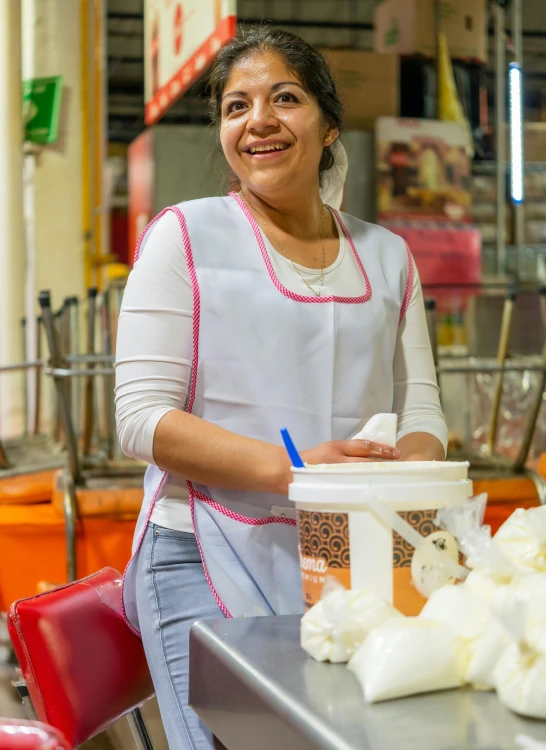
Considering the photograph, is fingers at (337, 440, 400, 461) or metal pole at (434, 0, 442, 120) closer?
fingers at (337, 440, 400, 461)

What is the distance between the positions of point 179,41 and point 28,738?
3.23 metres

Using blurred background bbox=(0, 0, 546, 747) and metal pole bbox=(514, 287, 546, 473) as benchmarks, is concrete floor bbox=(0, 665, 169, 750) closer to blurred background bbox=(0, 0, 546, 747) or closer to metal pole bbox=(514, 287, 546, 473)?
blurred background bbox=(0, 0, 546, 747)

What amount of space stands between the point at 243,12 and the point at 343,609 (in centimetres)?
1103

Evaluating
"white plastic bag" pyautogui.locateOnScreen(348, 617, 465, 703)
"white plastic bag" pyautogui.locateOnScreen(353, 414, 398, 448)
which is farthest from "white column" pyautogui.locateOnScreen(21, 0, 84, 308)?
"white plastic bag" pyautogui.locateOnScreen(348, 617, 465, 703)

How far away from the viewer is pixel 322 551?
101 centimetres

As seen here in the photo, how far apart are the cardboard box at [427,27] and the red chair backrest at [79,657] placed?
14.9ft

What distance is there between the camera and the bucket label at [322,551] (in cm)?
99

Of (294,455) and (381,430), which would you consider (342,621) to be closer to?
(294,455)

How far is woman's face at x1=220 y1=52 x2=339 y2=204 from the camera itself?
1498 millimetres

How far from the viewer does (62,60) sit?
6.14 metres

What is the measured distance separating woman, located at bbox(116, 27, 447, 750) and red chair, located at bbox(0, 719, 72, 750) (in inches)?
22.4

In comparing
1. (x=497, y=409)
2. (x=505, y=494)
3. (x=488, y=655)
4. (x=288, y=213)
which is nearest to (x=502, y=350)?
(x=497, y=409)

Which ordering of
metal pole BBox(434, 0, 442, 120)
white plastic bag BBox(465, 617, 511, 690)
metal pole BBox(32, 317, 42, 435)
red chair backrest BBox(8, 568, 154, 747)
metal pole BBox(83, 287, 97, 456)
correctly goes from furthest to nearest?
metal pole BBox(434, 0, 442, 120) < metal pole BBox(32, 317, 42, 435) < metal pole BBox(83, 287, 97, 456) < red chair backrest BBox(8, 568, 154, 747) < white plastic bag BBox(465, 617, 511, 690)

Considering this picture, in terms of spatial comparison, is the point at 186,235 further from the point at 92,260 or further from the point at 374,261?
the point at 92,260
